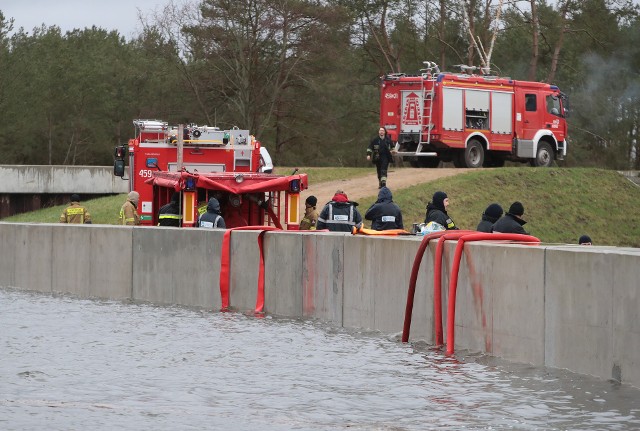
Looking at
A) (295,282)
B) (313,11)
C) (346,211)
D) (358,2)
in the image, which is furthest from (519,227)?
(358,2)

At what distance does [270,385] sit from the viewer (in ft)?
37.2

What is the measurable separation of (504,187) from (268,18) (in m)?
22.0

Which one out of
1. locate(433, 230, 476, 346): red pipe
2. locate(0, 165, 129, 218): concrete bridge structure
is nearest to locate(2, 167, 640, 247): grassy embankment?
locate(0, 165, 129, 218): concrete bridge structure

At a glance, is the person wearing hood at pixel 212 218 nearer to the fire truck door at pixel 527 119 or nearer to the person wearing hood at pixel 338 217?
the person wearing hood at pixel 338 217

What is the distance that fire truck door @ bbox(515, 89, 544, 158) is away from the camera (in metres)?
39.1

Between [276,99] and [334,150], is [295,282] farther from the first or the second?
[334,150]

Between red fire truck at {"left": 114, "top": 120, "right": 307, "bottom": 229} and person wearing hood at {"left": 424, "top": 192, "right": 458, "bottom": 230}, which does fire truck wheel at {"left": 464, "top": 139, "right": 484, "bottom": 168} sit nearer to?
red fire truck at {"left": 114, "top": 120, "right": 307, "bottom": 229}

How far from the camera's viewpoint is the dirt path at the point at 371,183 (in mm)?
35316

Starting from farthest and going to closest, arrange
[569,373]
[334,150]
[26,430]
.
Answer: [334,150] → [569,373] → [26,430]

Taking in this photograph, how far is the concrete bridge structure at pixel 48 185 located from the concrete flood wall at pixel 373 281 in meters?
25.2

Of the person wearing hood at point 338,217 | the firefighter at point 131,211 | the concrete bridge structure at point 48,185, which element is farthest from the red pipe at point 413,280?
the concrete bridge structure at point 48,185

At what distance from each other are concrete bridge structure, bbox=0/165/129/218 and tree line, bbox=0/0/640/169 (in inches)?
385

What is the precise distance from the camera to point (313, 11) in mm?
55000

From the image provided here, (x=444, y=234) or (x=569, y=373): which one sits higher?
(x=444, y=234)
